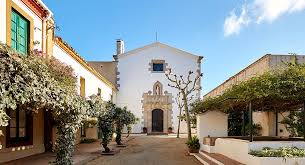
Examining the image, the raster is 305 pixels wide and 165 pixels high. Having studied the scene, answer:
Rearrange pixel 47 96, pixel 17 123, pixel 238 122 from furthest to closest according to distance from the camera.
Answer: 1. pixel 238 122
2. pixel 17 123
3. pixel 47 96

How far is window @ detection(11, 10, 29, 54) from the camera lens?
10758 mm

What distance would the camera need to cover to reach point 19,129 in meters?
12.1

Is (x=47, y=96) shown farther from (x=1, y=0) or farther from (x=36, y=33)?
(x=36, y=33)

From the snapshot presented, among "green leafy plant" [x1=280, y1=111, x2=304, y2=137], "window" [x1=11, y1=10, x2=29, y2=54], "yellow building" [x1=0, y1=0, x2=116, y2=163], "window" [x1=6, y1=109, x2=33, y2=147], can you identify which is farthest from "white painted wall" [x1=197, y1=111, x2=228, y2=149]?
"window" [x1=11, y1=10, x2=29, y2=54]

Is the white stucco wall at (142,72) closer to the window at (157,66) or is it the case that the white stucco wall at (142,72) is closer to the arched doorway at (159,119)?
the window at (157,66)

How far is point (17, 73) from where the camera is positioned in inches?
212

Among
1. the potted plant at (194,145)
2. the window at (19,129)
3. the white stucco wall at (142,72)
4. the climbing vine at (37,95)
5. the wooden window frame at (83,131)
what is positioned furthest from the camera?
the white stucco wall at (142,72)

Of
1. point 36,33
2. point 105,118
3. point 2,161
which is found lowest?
point 2,161

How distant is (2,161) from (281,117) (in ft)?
39.0

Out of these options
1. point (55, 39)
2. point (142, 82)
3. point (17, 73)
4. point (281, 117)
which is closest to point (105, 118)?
point (55, 39)

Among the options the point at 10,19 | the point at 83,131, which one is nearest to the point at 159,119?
the point at 83,131

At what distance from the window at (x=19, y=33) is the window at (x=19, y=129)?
2077 millimetres

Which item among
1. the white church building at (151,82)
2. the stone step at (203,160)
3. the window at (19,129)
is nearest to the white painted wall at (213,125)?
the stone step at (203,160)

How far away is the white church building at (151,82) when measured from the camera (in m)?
31.4
